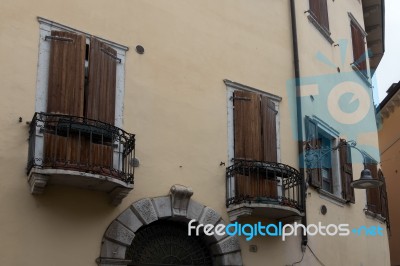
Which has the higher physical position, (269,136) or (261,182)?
(269,136)

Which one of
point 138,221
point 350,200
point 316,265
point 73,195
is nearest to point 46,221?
point 73,195

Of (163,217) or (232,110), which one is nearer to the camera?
(163,217)

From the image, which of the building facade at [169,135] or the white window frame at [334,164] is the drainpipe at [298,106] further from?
the white window frame at [334,164]

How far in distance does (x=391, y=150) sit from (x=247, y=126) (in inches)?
464

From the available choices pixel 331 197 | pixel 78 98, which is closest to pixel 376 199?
pixel 331 197

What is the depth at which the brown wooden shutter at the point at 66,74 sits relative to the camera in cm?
848

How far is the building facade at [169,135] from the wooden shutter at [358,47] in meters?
2.25

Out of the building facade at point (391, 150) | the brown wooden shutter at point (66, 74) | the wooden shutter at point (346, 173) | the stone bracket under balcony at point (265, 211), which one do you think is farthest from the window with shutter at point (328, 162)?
the building facade at point (391, 150)

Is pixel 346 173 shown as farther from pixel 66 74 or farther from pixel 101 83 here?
pixel 66 74

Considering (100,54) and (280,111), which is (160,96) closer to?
(100,54)

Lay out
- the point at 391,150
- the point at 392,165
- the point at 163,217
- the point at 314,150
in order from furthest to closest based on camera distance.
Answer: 1. the point at 391,150
2. the point at 392,165
3. the point at 314,150
4. the point at 163,217

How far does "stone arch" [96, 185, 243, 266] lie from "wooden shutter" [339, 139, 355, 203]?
4184 millimetres

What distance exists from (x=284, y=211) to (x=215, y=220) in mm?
1272

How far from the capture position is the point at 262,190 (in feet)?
34.1
